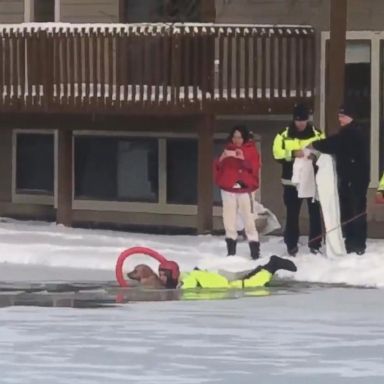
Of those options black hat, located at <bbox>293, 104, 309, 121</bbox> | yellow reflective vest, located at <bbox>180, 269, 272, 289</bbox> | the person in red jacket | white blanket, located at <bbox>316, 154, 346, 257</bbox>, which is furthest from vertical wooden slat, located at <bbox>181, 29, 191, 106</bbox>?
yellow reflective vest, located at <bbox>180, 269, 272, 289</bbox>

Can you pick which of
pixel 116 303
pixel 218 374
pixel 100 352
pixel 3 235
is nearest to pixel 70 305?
pixel 116 303

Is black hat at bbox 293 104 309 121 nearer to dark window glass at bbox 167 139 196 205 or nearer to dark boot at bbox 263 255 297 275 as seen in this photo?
dark boot at bbox 263 255 297 275

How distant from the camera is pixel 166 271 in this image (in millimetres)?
14203

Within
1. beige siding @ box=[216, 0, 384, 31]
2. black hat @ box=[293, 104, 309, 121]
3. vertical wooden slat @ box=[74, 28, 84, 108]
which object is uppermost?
beige siding @ box=[216, 0, 384, 31]

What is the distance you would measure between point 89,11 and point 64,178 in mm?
2838

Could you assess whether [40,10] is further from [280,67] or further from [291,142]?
[291,142]

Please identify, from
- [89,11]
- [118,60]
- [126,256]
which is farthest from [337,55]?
[89,11]

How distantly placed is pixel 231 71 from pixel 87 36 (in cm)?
228

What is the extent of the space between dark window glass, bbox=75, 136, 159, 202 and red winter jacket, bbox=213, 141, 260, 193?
4.93m

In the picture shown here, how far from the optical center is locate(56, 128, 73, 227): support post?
22203 mm

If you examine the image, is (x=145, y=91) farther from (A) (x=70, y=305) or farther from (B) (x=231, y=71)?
(A) (x=70, y=305)

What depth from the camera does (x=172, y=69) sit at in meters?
20.2

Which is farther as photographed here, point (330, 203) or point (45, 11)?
point (45, 11)

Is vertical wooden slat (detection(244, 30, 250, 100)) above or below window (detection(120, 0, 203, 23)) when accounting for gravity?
below
